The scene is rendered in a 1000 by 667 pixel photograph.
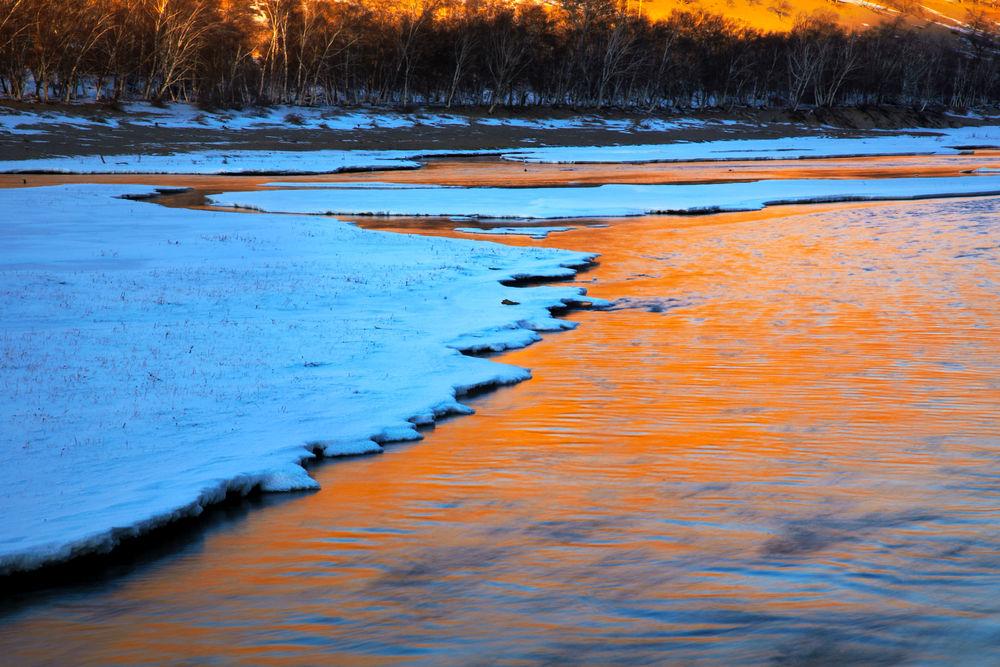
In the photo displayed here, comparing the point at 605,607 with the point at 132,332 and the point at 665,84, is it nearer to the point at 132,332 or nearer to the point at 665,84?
the point at 132,332

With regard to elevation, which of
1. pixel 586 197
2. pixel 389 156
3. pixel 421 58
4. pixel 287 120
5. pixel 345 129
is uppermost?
pixel 421 58

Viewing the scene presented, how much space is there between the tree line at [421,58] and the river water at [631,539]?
51992mm

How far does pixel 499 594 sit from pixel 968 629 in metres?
2.21

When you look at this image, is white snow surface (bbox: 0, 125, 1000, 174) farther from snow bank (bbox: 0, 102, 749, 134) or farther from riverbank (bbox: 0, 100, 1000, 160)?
snow bank (bbox: 0, 102, 749, 134)

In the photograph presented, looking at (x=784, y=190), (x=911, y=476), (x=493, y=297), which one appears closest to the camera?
(x=911, y=476)

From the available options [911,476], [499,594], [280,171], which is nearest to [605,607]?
[499,594]

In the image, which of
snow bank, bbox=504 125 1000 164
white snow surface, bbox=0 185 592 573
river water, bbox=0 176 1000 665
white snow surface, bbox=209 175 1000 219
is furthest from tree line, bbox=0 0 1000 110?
river water, bbox=0 176 1000 665

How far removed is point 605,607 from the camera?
4.98 m

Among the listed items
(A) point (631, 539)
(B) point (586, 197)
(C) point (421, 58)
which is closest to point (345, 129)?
(C) point (421, 58)

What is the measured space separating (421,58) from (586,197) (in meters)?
56.2

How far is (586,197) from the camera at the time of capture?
90.4 ft

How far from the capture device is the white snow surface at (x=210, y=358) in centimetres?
626

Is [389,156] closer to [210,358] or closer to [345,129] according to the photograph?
[345,129]

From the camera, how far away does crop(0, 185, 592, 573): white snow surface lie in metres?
6.26
